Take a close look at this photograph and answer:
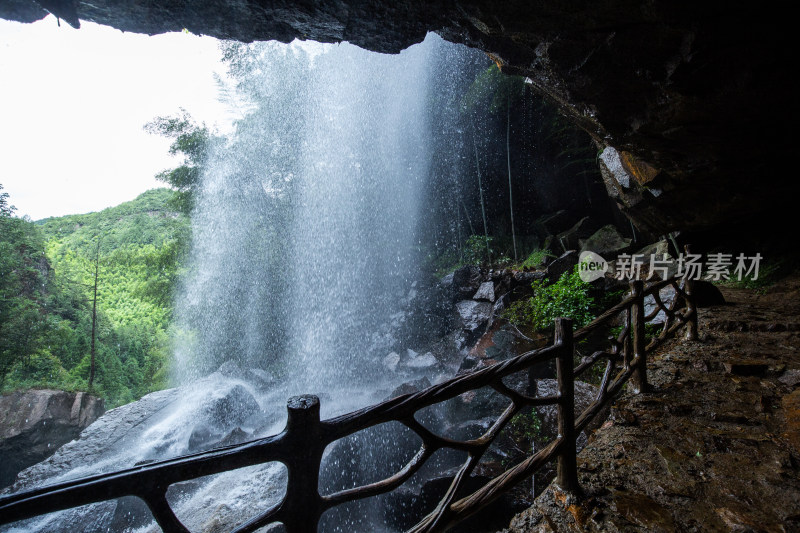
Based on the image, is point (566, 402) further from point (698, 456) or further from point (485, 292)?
point (485, 292)

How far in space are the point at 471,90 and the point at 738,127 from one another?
33.3 feet

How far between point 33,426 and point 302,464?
14975 millimetres

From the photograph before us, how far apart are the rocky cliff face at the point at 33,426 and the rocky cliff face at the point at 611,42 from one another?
1237cm

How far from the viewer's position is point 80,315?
56.0 ft

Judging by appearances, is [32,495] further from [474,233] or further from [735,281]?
[474,233]

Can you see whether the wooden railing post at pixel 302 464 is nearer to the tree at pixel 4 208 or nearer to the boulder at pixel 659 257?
the boulder at pixel 659 257

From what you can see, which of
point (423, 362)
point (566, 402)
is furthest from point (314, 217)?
point (566, 402)

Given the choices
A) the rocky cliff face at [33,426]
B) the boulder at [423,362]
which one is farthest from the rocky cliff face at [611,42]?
the rocky cliff face at [33,426]

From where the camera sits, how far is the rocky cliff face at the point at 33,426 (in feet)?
32.8

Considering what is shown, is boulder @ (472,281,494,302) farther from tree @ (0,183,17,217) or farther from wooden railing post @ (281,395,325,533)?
Answer: tree @ (0,183,17,217)

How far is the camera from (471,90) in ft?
43.5

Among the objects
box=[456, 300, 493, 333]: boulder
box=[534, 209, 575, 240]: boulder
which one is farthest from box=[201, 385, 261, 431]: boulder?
box=[534, 209, 575, 240]: boulder

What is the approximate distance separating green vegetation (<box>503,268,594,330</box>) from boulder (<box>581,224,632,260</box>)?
11.0 feet

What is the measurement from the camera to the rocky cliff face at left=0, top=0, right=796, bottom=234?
3600 mm
